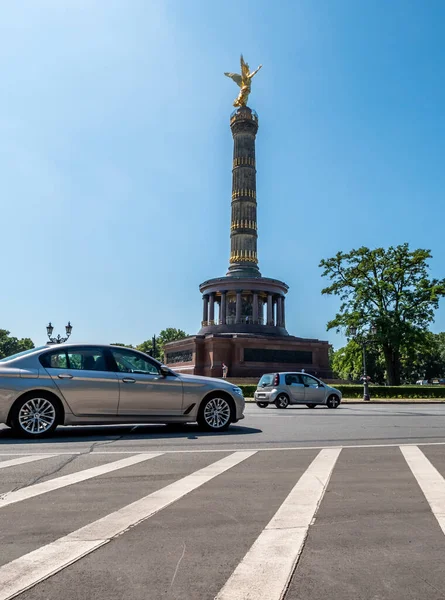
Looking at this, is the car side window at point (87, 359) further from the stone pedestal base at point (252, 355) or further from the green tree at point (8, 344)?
the green tree at point (8, 344)

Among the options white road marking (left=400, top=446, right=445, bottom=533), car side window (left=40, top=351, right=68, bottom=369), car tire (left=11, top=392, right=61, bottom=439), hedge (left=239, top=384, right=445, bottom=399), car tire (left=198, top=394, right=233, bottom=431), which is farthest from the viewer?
hedge (left=239, top=384, right=445, bottom=399)

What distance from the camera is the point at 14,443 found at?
29.1 ft

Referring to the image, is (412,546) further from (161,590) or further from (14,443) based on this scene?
(14,443)

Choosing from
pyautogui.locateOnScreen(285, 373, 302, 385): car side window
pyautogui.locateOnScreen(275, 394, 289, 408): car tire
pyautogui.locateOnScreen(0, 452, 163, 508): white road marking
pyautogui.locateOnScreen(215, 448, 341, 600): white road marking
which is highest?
pyautogui.locateOnScreen(285, 373, 302, 385): car side window

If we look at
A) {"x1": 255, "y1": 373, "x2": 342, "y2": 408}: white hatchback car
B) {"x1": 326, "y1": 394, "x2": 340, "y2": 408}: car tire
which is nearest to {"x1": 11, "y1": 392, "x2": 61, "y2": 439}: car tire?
{"x1": 255, "y1": 373, "x2": 342, "y2": 408}: white hatchback car

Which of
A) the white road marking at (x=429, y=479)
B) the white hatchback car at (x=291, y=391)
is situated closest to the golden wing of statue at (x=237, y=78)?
the white hatchback car at (x=291, y=391)

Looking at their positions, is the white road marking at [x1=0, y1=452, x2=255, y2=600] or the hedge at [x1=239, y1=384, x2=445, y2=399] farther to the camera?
the hedge at [x1=239, y1=384, x2=445, y2=399]

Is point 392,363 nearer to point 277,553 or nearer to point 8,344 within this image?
point 277,553

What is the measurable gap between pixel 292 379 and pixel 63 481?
1684 cm

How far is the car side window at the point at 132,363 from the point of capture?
Answer: 408 inches

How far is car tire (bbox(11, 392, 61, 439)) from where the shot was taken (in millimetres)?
9344

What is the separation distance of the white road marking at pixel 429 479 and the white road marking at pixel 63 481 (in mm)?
3412

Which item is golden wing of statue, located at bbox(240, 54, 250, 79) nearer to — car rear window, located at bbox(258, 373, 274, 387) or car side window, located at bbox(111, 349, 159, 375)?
car rear window, located at bbox(258, 373, 274, 387)

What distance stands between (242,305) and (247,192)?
488 inches
